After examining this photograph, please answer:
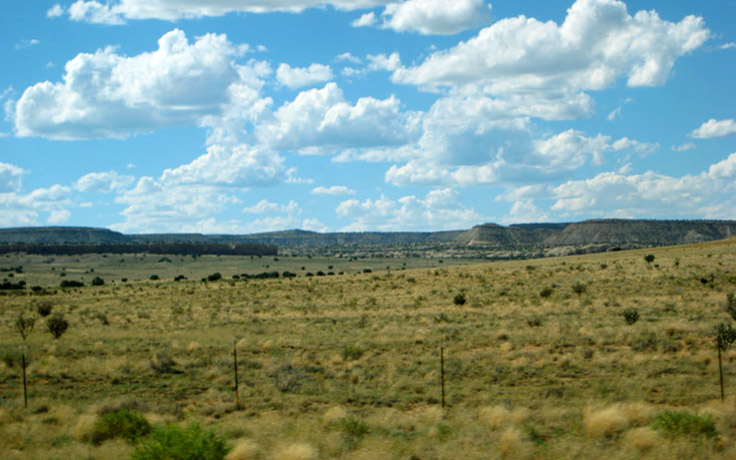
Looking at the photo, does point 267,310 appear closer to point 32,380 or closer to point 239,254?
point 32,380

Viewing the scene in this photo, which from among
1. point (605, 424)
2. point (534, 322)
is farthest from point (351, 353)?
point (605, 424)

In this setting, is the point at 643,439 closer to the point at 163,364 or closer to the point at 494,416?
the point at 494,416

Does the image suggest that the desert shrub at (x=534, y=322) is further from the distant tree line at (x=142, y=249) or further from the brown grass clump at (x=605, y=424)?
the distant tree line at (x=142, y=249)

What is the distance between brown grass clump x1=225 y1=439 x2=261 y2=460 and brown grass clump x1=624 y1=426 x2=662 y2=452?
6.06 metres

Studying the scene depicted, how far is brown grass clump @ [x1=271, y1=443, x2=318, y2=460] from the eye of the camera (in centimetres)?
1023

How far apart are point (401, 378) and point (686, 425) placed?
8901mm

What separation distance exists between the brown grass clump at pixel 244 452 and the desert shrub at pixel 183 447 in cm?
48

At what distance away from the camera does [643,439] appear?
10.9 m

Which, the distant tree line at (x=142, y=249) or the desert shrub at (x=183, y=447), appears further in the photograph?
the distant tree line at (x=142, y=249)

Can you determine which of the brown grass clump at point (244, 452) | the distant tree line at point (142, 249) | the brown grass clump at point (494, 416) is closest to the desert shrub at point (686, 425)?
the brown grass clump at point (494, 416)

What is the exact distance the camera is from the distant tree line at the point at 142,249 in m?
145

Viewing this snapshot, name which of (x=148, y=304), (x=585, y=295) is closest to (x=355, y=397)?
(x=585, y=295)

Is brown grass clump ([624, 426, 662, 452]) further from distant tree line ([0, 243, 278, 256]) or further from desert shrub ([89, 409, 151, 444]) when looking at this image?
distant tree line ([0, 243, 278, 256])

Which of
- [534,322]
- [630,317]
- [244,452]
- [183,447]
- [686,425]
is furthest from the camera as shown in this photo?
[534,322]
